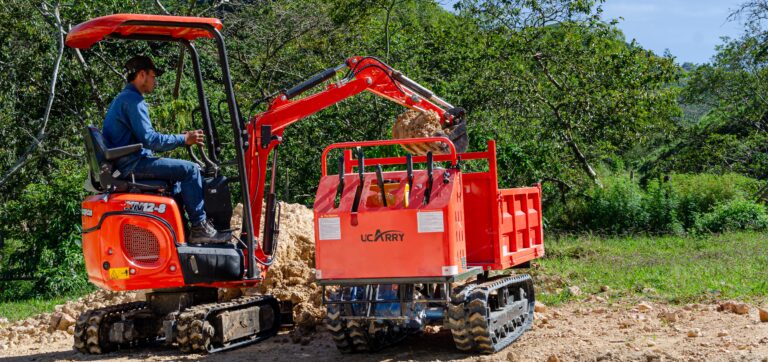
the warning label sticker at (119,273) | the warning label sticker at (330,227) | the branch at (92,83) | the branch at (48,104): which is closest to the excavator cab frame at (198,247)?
the warning label sticker at (119,273)

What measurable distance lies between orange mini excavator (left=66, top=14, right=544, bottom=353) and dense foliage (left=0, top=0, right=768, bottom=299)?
6.73 metres

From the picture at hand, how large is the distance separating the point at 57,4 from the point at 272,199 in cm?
960

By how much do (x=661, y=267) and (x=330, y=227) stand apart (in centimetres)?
Answer: 675

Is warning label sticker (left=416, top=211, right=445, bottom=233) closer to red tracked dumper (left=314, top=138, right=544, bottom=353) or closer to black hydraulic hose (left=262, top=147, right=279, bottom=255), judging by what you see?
red tracked dumper (left=314, top=138, right=544, bottom=353)

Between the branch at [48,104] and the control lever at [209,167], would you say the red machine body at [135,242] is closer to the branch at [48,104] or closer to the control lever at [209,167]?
the control lever at [209,167]

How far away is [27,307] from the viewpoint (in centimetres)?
1371

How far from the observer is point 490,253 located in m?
8.57

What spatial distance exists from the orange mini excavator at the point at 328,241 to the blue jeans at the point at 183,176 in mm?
108

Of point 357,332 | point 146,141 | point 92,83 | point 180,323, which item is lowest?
point 357,332

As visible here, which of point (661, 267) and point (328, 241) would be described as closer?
point (328, 241)

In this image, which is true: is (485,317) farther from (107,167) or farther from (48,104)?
(48,104)

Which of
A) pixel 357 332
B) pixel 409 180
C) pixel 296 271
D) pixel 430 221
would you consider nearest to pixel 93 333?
pixel 296 271

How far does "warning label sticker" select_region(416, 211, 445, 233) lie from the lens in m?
7.42

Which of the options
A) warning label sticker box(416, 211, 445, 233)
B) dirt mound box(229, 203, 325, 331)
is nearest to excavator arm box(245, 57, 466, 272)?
dirt mound box(229, 203, 325, 331)
